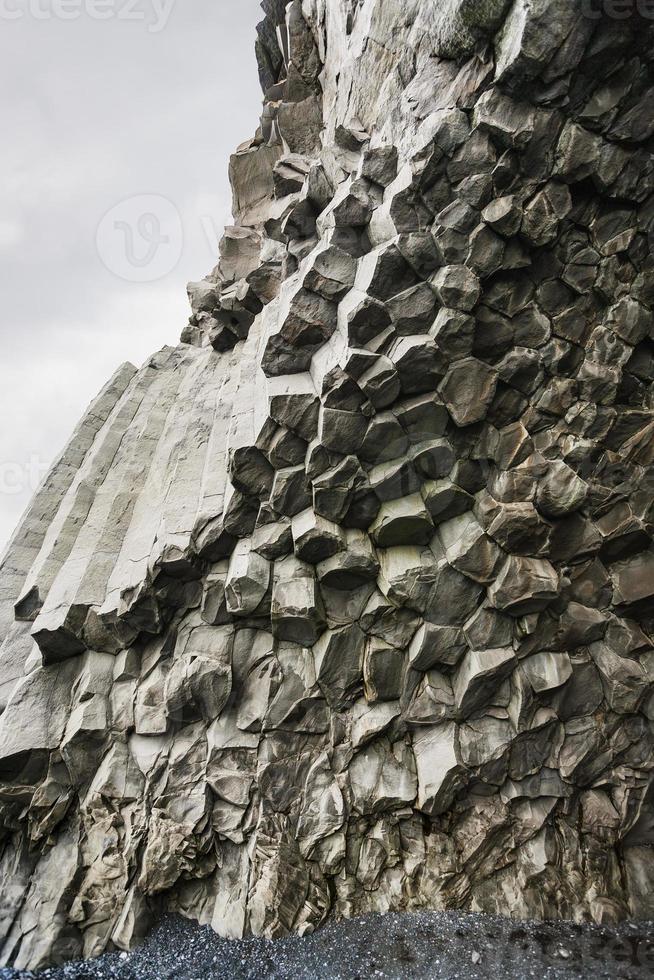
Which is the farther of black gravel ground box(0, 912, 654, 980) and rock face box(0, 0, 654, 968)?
rock face box(0, 0, 654, 968)

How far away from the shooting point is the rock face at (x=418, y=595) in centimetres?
905

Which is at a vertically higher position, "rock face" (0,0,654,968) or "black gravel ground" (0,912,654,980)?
"rock face" (0,0,654,968)

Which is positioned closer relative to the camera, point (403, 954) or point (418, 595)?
point (403, 954)

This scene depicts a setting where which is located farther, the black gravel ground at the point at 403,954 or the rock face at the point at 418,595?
the rock face at the point at 418,595

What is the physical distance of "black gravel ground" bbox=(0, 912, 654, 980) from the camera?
26.2ft

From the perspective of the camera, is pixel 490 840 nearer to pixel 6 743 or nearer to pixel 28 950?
pixel 28 950

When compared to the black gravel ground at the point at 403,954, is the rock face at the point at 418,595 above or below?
above

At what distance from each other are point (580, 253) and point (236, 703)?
32.8ft

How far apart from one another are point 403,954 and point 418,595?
17.0 ft

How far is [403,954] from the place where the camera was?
821 centimetres

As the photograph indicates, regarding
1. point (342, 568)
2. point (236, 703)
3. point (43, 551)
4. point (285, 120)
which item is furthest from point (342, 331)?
point (285, 120)

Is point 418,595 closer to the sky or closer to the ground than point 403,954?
closer to the sky

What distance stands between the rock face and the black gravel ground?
0.83 feet

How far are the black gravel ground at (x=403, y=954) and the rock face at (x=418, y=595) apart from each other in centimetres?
25
